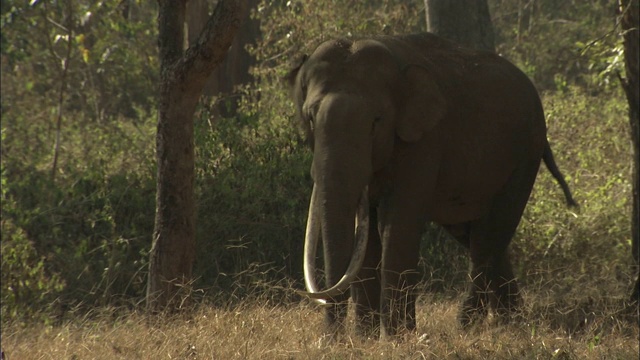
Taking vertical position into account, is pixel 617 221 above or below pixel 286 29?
below

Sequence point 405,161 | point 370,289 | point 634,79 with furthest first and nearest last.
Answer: point 634,79 → point 370,289 → point 405,161

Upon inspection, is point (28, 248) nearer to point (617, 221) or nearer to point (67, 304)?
point (67, 304)

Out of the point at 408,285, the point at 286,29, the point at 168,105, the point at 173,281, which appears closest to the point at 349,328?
the point at 408,285

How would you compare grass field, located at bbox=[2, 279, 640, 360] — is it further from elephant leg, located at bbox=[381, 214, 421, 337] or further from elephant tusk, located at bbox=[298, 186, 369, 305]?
elephant tusk, located at bbox=[298, 186, 369, 305]

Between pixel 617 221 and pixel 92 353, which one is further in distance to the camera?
pixel 617 221

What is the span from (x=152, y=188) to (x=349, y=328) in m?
4.12

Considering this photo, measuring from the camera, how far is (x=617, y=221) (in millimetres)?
11133

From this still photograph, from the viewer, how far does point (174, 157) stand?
26.6 ft

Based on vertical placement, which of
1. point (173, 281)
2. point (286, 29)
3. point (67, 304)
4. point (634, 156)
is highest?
point (286, 29)

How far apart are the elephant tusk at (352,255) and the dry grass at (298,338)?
33 centimetres

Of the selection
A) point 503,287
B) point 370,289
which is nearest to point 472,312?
point 503,287

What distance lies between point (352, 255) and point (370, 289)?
2.50 ft

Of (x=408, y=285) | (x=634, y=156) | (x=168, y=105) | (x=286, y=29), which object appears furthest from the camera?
(x=286, y=29)

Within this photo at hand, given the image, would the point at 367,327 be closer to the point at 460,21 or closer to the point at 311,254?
the point at 311,254
